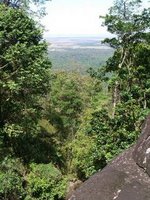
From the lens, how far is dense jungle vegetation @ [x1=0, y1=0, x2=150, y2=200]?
24438 millimetres


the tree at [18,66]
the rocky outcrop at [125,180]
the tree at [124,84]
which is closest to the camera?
the rocky outcrop at [125,180]

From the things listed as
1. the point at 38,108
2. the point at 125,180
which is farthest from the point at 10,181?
the point at 125,180

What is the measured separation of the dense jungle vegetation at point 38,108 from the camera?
2444cm

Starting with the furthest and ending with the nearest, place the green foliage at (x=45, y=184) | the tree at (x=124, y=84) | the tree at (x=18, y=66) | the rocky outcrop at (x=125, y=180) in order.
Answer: the tree at (x=18, y=66) < the green foliage at (x=45, y=184) < the tree at (x=124, y=84) < the rocky outcrop at (x=125, y=180)

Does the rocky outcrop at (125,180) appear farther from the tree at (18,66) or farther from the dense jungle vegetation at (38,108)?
the tree at (18,66)

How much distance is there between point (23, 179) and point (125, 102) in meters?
10.9

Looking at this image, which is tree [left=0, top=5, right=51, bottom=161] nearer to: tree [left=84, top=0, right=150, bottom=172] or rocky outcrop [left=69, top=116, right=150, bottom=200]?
tree [left=84, top=0, right=150, bottom=172]

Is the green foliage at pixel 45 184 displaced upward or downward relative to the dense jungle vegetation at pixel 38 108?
downward

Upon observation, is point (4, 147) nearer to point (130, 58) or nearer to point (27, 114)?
point (27, 114)

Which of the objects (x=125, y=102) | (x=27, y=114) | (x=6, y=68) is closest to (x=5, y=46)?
(x=6, y=68)

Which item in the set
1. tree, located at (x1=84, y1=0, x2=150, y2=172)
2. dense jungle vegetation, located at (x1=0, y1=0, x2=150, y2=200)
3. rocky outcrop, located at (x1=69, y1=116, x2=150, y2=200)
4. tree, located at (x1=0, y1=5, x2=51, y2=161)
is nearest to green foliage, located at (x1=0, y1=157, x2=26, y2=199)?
dense jungle vegetation, located at (x1=0, y1=0, x2=150, y2=200)

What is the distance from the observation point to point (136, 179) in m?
12.9

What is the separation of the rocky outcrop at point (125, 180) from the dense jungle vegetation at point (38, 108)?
8971 mm

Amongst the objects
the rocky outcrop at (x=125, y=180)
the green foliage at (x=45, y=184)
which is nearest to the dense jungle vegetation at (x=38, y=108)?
the green foliage at (x=45, y=184)
